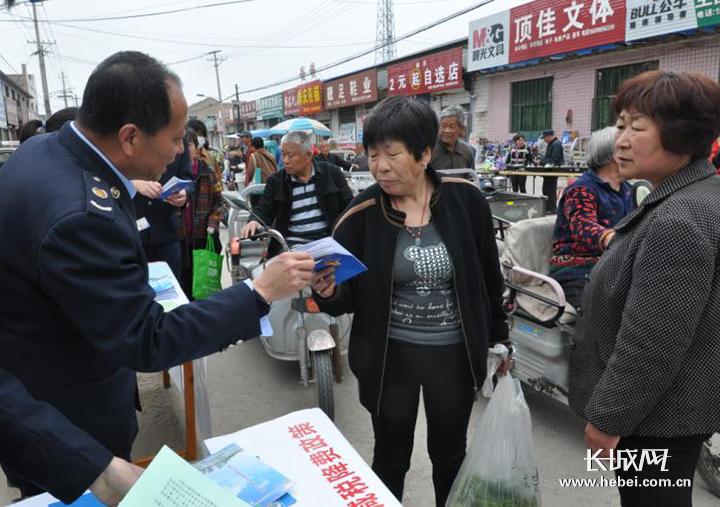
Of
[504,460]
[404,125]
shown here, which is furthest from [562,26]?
[504,460]

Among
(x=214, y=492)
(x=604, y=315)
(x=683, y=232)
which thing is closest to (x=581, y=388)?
(x=604, y=315)

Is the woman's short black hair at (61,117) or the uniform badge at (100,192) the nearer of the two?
the uniform badge at (100,192)

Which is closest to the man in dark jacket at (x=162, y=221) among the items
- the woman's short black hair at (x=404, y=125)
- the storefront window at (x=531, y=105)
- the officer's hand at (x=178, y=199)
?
the officer's hand at (x=178, y=199)

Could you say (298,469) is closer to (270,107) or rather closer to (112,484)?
(112,484)

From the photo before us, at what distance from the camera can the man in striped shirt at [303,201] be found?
3.61 m

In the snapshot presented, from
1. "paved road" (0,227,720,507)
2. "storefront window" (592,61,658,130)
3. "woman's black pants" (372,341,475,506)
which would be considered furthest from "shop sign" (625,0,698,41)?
"woman's black pants" (372,341,475,506)

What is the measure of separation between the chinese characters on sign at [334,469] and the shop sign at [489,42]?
47.4 feet

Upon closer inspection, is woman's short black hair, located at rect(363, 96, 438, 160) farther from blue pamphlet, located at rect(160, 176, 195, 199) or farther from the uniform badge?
blue pamphlet, located at rect(160, 176, 195, 199)

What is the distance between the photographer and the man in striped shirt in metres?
3.61

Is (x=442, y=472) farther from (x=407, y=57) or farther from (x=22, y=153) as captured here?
(x=407, y=57)

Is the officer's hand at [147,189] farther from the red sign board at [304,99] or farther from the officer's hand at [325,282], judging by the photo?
the red sign board at [304,99]

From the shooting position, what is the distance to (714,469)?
2311mm

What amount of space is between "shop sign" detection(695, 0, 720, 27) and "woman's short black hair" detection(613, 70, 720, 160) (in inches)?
407

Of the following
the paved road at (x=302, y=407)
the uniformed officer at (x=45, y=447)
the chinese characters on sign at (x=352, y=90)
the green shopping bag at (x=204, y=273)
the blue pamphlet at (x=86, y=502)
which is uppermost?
the chinese characters on sign at (x=352, y=90)
